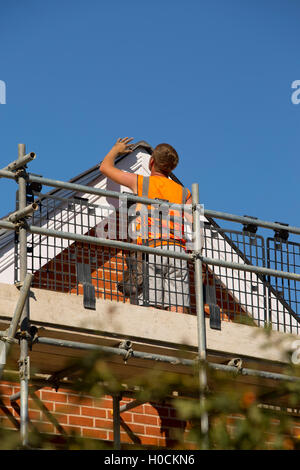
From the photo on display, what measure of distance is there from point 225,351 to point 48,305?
1667 millimetres

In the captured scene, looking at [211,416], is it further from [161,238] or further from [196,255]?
[161,238]

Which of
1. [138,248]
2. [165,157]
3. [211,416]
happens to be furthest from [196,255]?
[211,416]

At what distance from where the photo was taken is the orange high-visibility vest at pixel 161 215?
7.92 meters

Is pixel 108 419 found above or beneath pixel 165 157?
beneath

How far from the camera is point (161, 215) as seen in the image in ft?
26.1

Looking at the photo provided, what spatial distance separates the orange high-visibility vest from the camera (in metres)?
7.92

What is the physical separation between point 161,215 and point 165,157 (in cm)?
74

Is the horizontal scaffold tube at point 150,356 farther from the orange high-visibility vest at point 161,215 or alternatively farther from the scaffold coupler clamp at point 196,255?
the orange high-visibility vest at point 161,215

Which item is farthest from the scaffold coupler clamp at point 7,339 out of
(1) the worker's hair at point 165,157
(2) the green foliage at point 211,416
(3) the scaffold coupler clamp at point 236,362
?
(2) the green foliage at point 211,416

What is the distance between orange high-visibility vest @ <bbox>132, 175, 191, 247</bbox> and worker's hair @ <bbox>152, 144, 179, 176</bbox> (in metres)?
0.12

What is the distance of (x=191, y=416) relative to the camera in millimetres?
3643

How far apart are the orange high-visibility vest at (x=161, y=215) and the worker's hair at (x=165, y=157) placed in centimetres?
12
